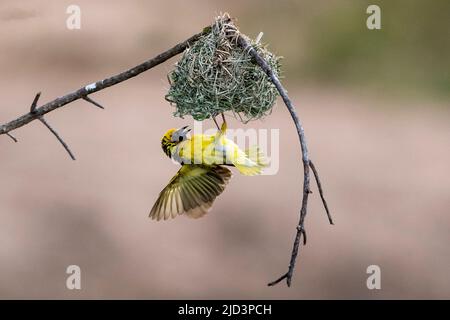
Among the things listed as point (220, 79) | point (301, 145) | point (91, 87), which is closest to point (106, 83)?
point (91, 87)

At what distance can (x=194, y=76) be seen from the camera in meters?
2.85

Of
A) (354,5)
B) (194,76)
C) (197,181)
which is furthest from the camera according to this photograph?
(354,5)

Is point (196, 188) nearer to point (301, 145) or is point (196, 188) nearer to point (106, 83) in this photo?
point (106, 83)

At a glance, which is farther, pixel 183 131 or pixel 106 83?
pixel 183 131

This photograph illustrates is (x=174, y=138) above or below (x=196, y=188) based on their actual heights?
above

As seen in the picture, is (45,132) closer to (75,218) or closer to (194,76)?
(75,218)

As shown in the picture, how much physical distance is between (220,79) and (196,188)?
1.66 feet

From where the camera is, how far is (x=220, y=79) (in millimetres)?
2824

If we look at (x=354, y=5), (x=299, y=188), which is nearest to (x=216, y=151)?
(x=299, y=188)

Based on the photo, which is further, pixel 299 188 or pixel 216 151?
pixel 299 188

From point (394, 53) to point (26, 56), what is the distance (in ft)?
11.5

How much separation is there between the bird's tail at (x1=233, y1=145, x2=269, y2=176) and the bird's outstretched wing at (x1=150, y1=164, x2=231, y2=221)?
17 centimetres

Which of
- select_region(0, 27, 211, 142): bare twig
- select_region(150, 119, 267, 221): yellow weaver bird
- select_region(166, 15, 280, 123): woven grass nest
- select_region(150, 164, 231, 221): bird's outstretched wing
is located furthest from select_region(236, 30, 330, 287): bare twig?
select_region(150, 164, 231, 221): bird's outstretched wing

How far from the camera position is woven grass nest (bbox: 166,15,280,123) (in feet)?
9.17
